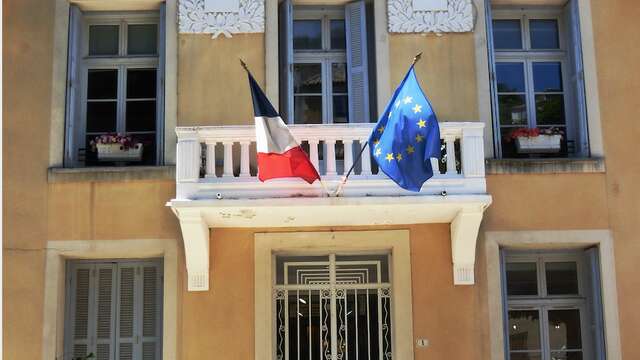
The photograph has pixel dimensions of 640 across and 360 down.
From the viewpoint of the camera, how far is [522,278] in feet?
30.4

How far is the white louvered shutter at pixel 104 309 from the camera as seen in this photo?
9125 millimetres

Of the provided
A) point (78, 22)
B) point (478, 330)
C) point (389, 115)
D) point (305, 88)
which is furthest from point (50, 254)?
point (478, 330)

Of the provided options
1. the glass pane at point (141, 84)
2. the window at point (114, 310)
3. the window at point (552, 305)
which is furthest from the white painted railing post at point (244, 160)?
the window at point (552, 305)

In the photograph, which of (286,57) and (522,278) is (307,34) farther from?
(522,278)

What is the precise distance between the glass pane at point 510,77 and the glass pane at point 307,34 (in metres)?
2.41

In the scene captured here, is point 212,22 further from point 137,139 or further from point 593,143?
point 593,143

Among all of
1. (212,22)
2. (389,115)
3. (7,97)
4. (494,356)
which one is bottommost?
(494,356)

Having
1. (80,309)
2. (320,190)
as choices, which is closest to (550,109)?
(320,190)

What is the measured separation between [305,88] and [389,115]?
2.44m

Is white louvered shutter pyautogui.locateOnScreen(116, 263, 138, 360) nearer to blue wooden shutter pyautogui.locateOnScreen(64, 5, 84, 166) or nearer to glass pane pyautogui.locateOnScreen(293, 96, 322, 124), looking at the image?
blue wooden shutter pyautogui.locateOnScreen(64, 5, 84, 166)

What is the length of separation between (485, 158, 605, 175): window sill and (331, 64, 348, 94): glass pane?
2116 millimetres

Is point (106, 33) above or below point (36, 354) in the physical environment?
above

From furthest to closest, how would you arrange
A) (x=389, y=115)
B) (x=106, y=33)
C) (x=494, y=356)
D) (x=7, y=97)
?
(x=106, y=33)
(x=7, y=97)
(x=494, y=356)
(x=389, y=115)

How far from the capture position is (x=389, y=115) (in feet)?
25.1
